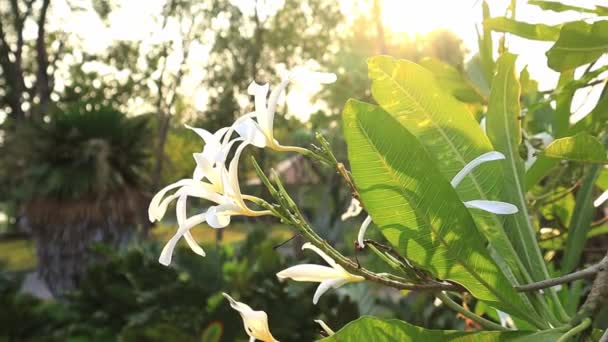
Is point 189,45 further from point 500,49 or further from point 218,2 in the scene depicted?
point 500,49

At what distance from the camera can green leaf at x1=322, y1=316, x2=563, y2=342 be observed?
345 mm

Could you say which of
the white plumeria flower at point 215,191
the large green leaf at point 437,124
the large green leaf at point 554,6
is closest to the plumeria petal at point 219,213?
the white plumeria flower at point 215,191

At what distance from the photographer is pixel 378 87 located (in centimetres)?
41

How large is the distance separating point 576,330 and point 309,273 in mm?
150

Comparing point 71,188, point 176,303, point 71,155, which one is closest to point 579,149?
point 176,303

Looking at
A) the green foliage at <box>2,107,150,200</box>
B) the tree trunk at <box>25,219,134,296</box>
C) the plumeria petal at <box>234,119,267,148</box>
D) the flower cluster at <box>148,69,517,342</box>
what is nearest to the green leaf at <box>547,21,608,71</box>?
the flower cluster at <box>148,69,517,342</box>

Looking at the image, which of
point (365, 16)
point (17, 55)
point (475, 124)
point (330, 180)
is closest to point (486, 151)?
point (475, 124)

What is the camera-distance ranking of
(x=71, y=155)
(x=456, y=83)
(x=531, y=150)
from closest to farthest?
(x=531, y=150)
(x=456, y=83)
(x=71, y=155)

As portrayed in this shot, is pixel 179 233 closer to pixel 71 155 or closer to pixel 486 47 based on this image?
pixel 486 47

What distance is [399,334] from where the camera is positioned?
14.1 inches

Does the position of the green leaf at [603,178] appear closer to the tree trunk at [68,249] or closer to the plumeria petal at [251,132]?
the plumeria petal at [251,132]

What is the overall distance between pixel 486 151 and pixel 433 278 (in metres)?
0.09

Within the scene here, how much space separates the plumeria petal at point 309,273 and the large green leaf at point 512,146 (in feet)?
0.45

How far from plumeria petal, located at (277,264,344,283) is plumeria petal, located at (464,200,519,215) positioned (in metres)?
0.09
